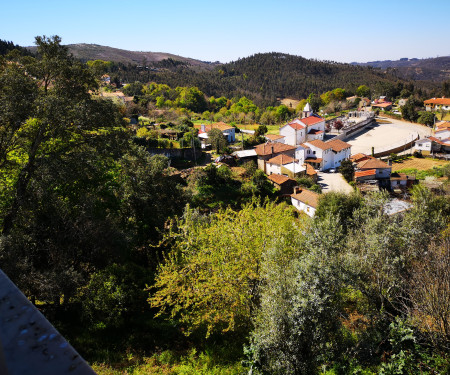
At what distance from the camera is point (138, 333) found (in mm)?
11172

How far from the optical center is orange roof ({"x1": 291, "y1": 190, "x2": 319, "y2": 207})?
28678 mm

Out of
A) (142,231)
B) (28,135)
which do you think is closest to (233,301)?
(142,231)

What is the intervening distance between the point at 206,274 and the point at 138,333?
10.6 feet

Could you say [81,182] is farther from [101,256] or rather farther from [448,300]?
[448,300]

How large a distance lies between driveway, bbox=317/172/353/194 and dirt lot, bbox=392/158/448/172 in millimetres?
11510

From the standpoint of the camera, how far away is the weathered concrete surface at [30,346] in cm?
112

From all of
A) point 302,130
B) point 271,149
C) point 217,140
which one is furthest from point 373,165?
point 217,140

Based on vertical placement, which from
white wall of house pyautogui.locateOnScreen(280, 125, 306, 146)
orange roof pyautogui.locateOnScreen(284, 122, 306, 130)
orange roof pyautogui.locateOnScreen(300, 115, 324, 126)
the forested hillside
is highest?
the forested hillside

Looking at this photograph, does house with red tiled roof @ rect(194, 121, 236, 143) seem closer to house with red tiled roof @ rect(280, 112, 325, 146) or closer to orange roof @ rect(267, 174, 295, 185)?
house with red tiled roof @ rect(280, 112, 325, 146)

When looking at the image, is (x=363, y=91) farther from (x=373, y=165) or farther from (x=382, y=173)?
(x=382, y=173)

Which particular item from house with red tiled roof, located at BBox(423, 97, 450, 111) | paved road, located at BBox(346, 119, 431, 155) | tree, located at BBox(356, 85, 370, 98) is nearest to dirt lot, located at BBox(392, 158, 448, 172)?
paved road, located at BBox(346, 119, 431, 155)

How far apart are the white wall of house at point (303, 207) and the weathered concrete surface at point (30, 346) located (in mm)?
27814

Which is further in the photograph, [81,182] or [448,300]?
[81,182]

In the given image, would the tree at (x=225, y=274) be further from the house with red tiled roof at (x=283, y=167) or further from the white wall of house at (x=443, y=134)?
the white wall of house at (x=443, y=134)
